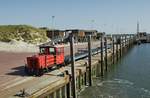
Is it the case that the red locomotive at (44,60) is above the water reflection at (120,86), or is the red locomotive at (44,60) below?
above

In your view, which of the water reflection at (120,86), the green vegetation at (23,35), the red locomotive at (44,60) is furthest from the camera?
the green vegetation at (23,35)

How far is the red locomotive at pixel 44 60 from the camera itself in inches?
1049

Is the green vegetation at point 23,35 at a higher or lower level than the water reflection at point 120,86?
higher

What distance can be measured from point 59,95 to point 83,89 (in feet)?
22.7

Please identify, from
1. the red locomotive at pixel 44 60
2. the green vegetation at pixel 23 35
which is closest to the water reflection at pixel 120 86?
the red locomotive at pixel 44 60

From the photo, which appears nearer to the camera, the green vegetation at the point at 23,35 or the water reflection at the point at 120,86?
the water reflection at the point at 120,86

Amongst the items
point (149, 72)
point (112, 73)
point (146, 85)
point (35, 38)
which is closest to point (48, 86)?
point (146, 85)

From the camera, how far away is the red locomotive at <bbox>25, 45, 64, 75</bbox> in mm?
26641

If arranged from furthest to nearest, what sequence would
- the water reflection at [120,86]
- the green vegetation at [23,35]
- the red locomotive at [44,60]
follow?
the green vegetation at [23,35], the water reflection at [120,86], the red locomotive at [44,60]

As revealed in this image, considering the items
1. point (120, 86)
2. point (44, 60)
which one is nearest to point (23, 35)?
point (120, 86)

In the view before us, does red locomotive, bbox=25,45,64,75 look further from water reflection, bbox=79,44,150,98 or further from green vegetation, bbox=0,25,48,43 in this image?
green vegetation, bbox=0,25,48,43

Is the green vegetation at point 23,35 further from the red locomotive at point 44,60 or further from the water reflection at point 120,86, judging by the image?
the red locomotive at point 44,60

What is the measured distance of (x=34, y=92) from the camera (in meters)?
18.9

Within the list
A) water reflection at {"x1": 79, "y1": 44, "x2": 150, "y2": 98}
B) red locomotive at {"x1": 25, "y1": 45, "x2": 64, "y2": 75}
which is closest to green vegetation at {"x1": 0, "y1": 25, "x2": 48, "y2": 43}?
water reflection at {"x1": 79, "y1": 44, "x2": 150, "y2": 98}
